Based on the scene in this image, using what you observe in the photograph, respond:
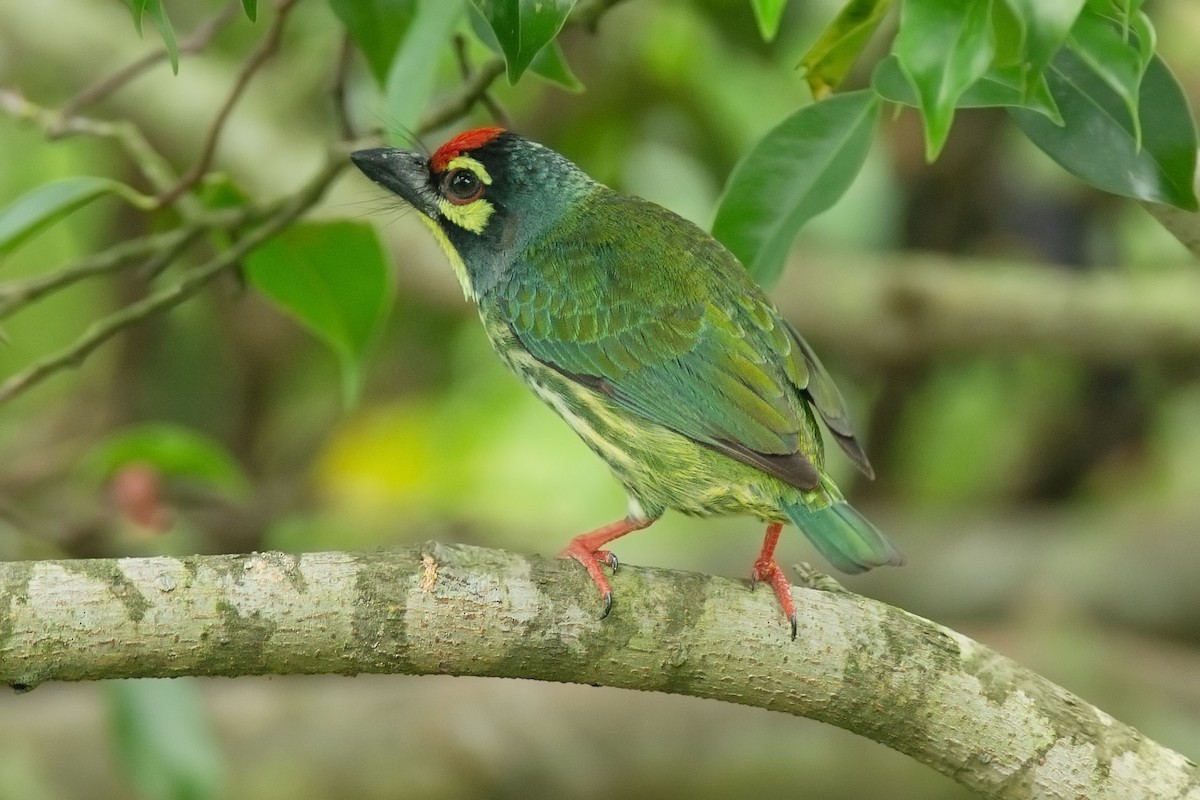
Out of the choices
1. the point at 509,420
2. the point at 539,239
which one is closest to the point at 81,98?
the point at 539,239

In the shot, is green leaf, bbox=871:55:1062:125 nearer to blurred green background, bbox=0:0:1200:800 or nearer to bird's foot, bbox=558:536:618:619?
bird's foot, bbox=558:536:618:619

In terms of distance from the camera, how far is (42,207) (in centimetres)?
332

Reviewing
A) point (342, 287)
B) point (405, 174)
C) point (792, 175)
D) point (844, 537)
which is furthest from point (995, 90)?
point (342, 287)

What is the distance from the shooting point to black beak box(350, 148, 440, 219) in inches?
135

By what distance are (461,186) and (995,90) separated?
1.45m

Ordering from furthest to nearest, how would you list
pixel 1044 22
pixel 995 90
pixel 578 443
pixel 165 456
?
pixel 578 443 → pixel 165 456 → pixel 995 90 → pixel 1044 22

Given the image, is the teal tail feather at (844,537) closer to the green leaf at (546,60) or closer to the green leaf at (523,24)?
the green leaf at (546,60)

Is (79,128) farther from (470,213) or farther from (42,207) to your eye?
(470,213)

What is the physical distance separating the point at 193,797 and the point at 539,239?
162 centimetres

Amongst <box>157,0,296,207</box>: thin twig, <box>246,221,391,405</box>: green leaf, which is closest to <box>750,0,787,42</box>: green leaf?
<box>157,0,296,207</box>: thin twig

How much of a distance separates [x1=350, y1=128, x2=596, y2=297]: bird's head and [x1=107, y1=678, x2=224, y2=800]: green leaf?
132 cm

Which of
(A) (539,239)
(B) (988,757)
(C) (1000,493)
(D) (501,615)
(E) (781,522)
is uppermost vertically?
(C) (1000,493)

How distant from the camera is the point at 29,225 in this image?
3.32 meters

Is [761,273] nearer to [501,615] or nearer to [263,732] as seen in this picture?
[501,615]
